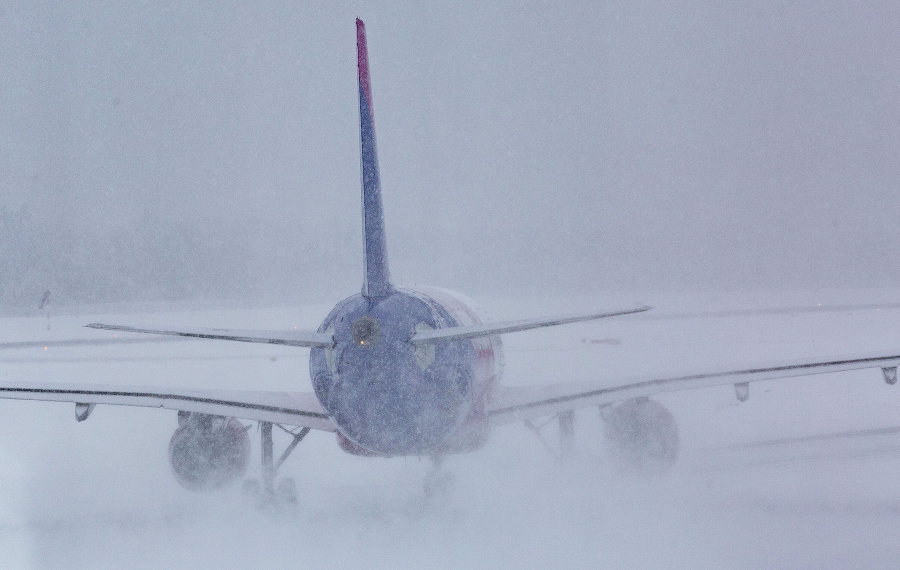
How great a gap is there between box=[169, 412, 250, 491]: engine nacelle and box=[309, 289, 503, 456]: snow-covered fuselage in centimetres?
315

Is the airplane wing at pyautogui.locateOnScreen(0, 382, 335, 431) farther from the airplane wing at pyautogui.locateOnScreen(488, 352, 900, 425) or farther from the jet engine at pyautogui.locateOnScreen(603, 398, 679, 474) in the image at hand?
the jet engine at pyautogui.locateOnScreen(603, 398, 679, 474)

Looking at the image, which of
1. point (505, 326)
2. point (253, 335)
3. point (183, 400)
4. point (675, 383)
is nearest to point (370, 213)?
point (253, 335)

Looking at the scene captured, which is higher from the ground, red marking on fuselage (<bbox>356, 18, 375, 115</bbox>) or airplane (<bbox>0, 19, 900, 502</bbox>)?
red marking on fuselage (<bbox>356, 18, 375, 115</bbox>)

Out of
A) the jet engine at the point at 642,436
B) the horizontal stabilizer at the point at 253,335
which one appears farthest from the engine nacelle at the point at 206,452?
the jet engine at the point at 642,436

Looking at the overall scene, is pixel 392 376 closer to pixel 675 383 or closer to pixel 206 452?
pixel 206 452

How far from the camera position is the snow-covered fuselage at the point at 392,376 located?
8.78 metres

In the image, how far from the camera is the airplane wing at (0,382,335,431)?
34.6 ft

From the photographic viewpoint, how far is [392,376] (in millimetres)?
8805

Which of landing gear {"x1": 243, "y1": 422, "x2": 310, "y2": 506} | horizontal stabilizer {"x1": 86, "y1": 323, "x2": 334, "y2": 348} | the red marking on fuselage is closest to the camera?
horizontal stabilizer {"x1": 86, "y1": 323, "x2": 334, "y2": 348}

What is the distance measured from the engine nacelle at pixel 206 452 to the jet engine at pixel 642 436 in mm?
5445

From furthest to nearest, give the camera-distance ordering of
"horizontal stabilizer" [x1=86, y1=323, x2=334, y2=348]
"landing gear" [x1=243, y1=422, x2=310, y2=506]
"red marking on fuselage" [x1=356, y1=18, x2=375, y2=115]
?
1. "landing gear" [x1=243, y1=422, x2=310, y2=506]
2. "red marking on fuselage" [x1=356, y1=18, x2=375, y2=115]
3. "horizontal stabilizer" [x1=86, y1=323, x2=334, y2=348]

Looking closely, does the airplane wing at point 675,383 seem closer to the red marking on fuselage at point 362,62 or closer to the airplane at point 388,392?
the airplane at point 388,392

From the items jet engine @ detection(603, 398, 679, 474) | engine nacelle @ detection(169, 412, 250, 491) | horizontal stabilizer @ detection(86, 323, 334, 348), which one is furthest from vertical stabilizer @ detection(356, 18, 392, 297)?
jet engine @ detection(603, 398, 679, 474)

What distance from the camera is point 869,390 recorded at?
21.9 metres
